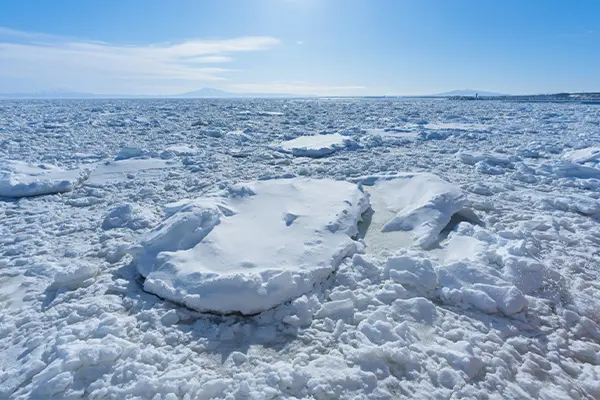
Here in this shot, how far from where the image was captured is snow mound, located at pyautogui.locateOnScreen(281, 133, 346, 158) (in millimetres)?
9148

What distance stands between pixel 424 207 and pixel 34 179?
6494mm

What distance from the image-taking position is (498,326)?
8.41 ft

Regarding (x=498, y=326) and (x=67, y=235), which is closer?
(x=498, y=326)

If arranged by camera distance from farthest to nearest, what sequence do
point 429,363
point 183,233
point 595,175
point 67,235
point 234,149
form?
point 234,149 < point 595,175 < point 67,235 < point 183,233 < point 429,363

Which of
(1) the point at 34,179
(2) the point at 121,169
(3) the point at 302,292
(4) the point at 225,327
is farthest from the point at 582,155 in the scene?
(1) the point at 34,179

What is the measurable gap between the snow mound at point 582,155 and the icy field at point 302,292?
2288mm

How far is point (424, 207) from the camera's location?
440cm

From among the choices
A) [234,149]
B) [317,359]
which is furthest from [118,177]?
[317,359]

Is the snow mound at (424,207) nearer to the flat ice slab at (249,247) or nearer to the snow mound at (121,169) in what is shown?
the flat ice slab at (249,247)

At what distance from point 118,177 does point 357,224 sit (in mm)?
4990

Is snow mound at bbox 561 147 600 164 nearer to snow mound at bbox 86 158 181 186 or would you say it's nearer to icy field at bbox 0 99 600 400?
icy field at bbox 0 99 600 400

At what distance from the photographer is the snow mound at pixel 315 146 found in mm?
9148

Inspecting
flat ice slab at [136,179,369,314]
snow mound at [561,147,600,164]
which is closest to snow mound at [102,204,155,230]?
flat ice slab at [136,179,369,314]

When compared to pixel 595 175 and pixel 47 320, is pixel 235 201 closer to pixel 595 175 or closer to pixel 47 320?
pixel 47 320
